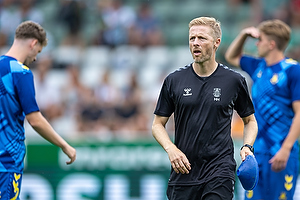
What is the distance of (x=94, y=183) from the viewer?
418 inches

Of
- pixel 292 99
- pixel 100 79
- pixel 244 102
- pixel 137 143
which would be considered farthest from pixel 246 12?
pixel 244 102

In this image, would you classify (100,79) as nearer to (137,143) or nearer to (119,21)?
(119,21)

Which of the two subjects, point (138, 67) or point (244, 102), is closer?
point (244, 102)

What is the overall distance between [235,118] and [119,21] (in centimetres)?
445

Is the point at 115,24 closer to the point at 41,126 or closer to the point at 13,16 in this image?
the point at 13,16

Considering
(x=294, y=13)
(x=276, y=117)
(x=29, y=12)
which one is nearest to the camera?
(x=276, y=117)

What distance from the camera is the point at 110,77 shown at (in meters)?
14.0

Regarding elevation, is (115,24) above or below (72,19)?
below

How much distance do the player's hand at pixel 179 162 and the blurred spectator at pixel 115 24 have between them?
31.5 ft

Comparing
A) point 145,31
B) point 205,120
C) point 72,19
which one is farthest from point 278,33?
point 72,19

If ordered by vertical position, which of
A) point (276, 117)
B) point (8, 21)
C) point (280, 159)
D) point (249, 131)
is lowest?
point (280, 159)

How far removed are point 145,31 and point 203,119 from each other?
31.7ft

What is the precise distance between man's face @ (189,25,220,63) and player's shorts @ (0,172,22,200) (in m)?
2.37

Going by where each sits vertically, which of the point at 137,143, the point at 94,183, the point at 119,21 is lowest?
the point at 94,183
